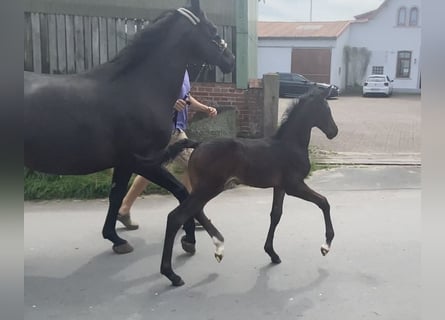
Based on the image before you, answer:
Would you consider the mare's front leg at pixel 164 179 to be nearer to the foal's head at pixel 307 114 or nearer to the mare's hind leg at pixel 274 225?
the mare's hind leg at pixel 274 225

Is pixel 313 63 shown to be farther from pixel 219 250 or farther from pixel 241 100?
pixel 219 250

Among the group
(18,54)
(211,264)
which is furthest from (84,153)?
(18,54)

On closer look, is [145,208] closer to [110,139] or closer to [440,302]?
[110,139]

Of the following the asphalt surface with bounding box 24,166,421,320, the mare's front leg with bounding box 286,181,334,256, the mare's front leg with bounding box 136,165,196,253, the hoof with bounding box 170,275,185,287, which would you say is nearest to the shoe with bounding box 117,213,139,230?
the asphalt surface with bounding box 24,166,421,320

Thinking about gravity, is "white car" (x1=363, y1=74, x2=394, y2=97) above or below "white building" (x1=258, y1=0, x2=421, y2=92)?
below

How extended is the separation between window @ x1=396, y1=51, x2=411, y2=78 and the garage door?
5.09m

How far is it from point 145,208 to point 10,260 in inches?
137

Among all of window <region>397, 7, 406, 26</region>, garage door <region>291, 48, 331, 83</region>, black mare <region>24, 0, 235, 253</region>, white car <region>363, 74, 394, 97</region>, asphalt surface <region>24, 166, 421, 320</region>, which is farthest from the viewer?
window <region>397, 7, 406, 26</region>

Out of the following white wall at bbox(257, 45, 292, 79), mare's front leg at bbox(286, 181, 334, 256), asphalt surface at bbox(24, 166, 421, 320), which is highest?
white wall at bbox(257, 45, 292, 79)

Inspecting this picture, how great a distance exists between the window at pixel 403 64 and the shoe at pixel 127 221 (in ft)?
106

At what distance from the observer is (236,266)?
3645mm

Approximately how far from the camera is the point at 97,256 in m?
3.84

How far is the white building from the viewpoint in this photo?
32.3 m

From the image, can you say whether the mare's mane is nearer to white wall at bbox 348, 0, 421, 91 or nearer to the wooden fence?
the wooden fence
